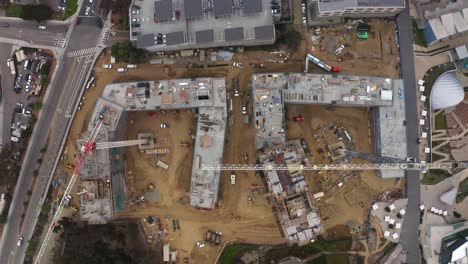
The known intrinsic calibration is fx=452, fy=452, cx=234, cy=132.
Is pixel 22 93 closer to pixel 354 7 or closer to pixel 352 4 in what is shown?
pixel 352 4

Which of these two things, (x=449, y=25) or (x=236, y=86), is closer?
(x=449, y=25)

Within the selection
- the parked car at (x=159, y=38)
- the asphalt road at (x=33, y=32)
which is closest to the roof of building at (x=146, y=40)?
the parked car at (x=159, y=38)

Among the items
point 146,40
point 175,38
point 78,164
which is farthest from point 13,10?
point 175,38

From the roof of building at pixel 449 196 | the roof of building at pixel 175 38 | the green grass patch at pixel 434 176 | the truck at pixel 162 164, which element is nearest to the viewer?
the roof of building at pixel 175 38

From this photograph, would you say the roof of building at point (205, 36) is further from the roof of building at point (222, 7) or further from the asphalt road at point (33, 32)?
the asphalt road at point (33, 32)

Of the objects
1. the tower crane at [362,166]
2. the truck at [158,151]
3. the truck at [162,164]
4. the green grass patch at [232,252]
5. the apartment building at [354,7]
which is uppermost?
the apartment building at [354,7]

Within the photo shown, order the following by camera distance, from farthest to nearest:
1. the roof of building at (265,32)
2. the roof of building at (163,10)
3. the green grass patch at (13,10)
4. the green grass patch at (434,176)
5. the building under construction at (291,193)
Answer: the green grass patch at (13,10) → the green grass patch at (434,176) → the building under construction at (291,193) → the roof of building at (163,10) → the roof of building at (265,32)
